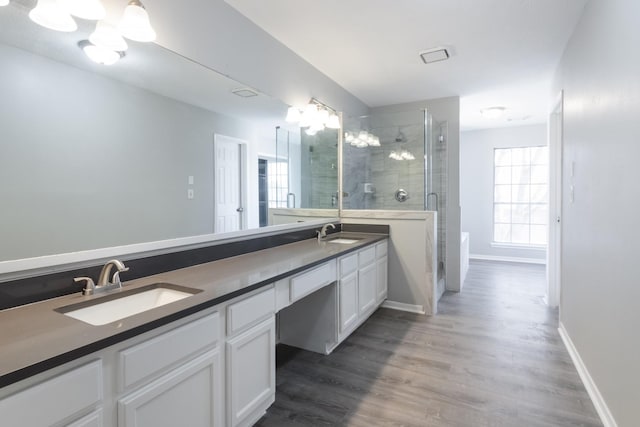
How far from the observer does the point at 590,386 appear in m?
2.08

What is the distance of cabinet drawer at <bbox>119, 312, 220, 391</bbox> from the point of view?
1087 mm

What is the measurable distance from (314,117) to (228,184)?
1.40 m

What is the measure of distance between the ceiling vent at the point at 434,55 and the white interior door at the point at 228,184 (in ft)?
6.19

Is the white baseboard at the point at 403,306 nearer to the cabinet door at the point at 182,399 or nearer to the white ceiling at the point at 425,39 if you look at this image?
the white ceiling at the point at 425,39

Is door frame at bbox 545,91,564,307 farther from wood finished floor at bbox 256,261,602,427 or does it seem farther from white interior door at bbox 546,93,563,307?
wood finished floor at bbox 256,261,602,427

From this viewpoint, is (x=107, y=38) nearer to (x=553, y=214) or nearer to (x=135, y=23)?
(x=135, y=23)

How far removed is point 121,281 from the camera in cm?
160

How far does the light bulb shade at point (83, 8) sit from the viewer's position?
53.7 inches

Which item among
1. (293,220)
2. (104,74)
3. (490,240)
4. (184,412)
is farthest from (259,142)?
(490,240)

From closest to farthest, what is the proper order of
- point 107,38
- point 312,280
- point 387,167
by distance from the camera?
point 107,38, point 312,280, point 387,167

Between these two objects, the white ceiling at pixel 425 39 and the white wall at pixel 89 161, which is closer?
the white wall at pixel 89 161

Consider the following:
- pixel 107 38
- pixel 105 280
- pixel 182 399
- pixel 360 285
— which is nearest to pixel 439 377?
pixel 360 285

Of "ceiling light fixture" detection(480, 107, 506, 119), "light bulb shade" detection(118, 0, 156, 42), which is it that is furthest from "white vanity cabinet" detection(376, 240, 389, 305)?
"ceiling light fixture" detection(480, 107, 506, 119)

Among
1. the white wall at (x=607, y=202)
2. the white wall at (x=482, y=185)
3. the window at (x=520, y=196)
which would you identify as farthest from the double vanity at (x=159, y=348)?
the window at (x=520, y=196)
